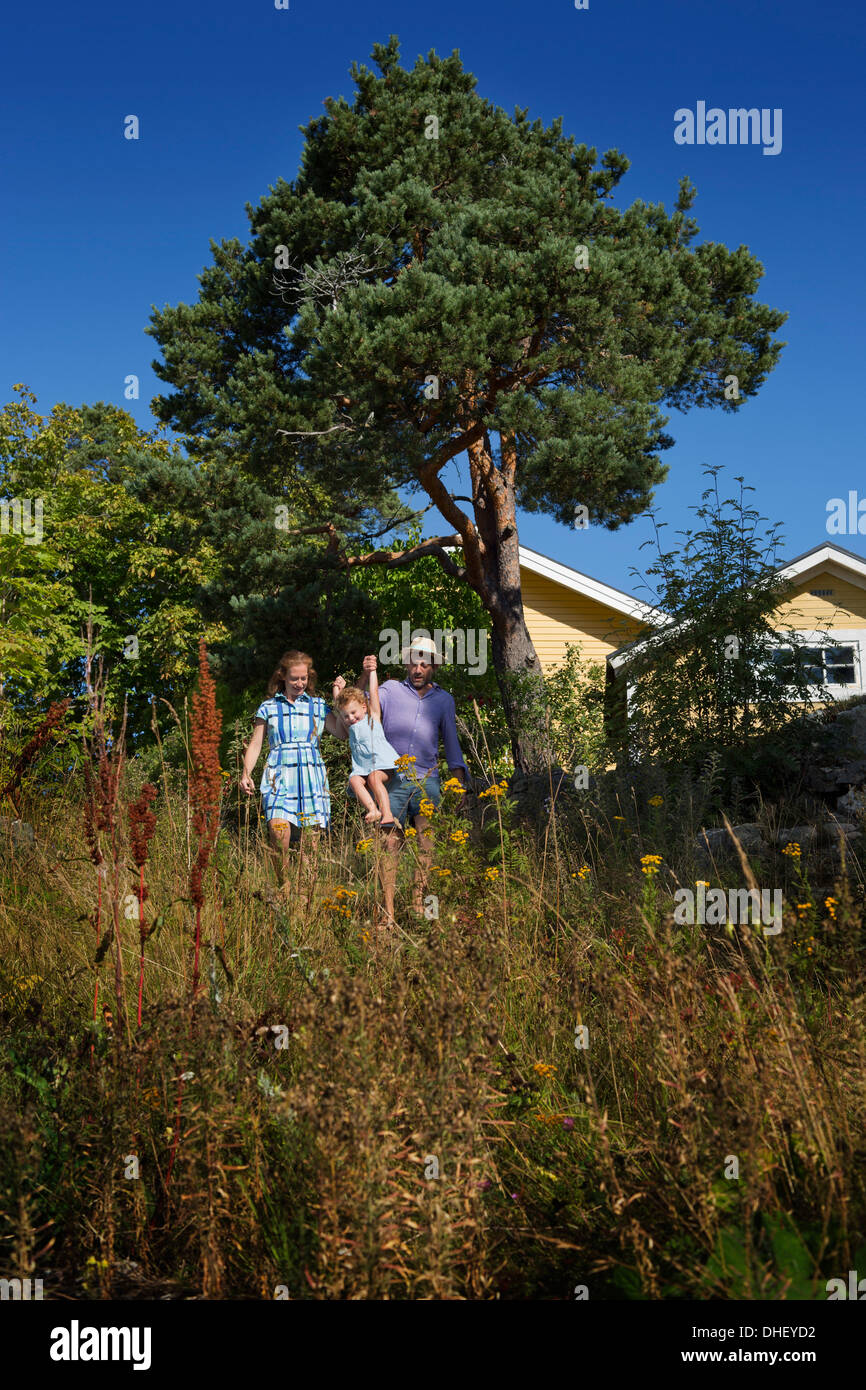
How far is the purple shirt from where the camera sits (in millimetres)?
6605

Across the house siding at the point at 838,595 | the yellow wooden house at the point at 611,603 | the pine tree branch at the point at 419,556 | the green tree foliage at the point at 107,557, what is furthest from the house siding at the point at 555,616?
the pine tree branch at the point at 419,556

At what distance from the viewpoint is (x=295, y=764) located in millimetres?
6570

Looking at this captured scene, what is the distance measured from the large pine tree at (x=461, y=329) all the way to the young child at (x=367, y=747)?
522 cm

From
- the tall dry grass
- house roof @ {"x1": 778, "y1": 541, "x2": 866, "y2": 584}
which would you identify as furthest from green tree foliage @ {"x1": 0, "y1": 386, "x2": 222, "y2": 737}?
the tall dry grass

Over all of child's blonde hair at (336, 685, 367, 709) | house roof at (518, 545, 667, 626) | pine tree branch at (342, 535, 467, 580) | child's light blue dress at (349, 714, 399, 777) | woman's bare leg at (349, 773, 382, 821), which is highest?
house roof at (518, 545, 667, 626)

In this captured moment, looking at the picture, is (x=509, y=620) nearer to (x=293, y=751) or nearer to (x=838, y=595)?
(x=293, y=751)

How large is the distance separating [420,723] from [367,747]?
391mm

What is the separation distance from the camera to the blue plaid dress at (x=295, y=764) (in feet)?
20.6

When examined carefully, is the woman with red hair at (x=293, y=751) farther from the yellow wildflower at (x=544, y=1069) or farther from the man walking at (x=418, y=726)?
the yellow wildflower at (x=544, y=1069)

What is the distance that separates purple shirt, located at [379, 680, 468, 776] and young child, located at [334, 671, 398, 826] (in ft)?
0.27

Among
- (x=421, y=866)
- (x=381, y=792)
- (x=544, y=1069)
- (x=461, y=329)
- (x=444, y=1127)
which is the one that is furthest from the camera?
(x=461, y=329)

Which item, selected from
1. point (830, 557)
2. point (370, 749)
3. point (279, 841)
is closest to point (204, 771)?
point (279, 841)

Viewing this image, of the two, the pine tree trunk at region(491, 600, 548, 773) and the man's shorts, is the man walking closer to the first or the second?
the man's shorts
